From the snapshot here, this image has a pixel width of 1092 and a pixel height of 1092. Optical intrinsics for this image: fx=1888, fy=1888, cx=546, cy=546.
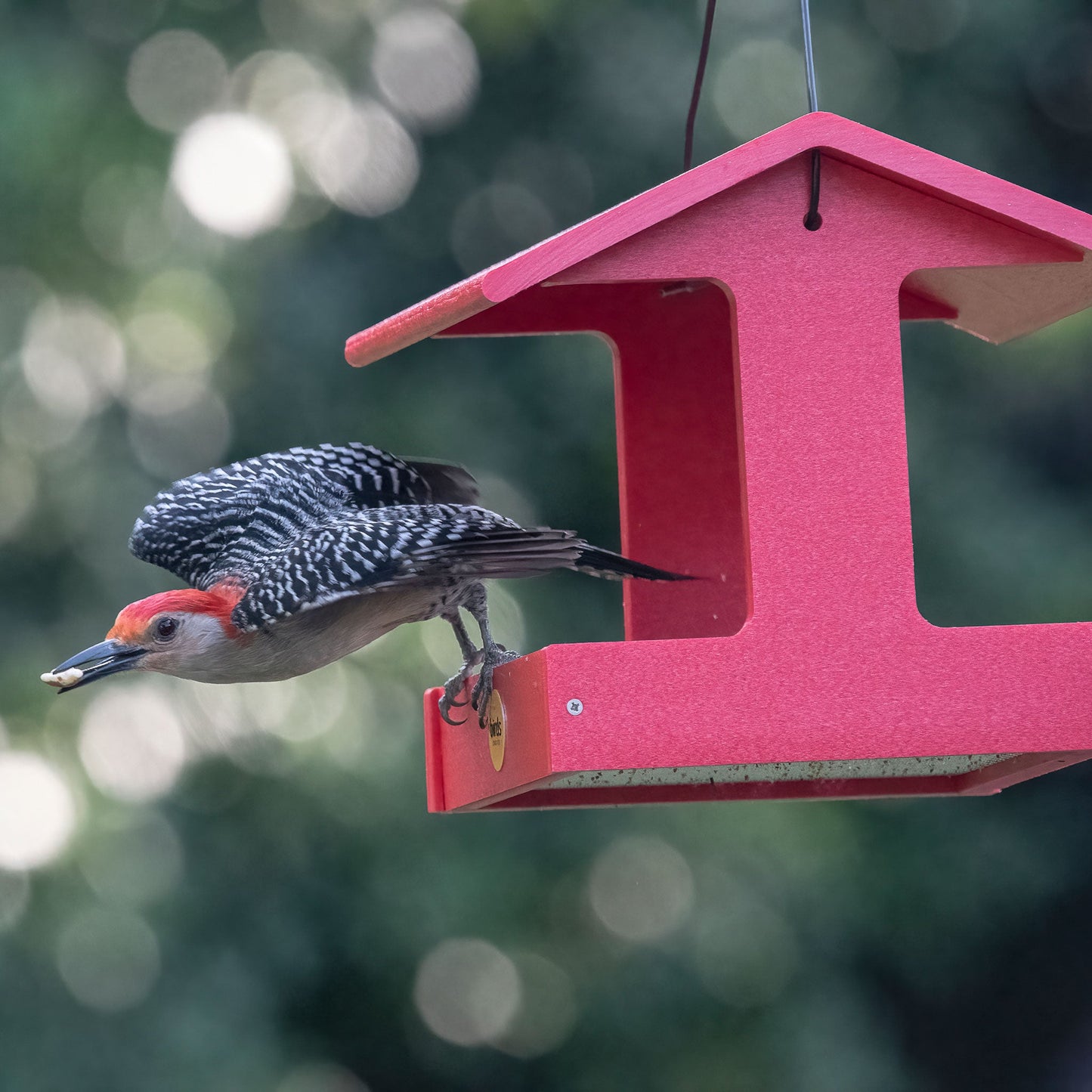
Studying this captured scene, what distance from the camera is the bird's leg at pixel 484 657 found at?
3.26 m

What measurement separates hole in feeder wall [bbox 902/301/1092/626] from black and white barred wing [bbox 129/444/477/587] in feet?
10.1

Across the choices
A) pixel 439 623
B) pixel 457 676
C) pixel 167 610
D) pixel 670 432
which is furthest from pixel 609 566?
pixel 439 623

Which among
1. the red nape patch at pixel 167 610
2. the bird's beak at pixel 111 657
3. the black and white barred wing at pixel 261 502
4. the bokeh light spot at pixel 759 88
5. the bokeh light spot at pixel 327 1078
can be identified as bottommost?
the bokeh light spot at pixel 327 1078

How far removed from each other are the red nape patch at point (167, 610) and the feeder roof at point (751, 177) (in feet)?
1.92

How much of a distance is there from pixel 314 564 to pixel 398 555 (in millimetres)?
179

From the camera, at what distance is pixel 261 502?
12.5ft

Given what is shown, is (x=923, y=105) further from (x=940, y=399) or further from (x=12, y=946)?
(x=12, y=946)

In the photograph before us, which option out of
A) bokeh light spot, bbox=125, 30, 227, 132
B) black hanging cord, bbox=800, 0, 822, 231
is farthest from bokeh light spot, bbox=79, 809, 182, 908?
black hanging cord, bbox=800, 0, 822, 231

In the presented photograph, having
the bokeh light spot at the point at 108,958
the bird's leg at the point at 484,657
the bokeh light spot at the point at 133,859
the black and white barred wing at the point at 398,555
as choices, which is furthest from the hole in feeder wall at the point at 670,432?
the bokeh light spot at the point at 108,958

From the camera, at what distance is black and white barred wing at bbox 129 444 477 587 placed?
12.4 ft

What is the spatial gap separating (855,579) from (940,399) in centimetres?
423

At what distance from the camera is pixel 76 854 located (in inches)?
255

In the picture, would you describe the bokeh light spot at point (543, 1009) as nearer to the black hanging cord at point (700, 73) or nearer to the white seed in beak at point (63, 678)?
the white seed in beak at point (63, 678)

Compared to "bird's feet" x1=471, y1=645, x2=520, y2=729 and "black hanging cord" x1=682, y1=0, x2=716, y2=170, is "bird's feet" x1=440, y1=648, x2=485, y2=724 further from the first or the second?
"black hanging cord" x1=682, y1=0, x2=716, y2=170
